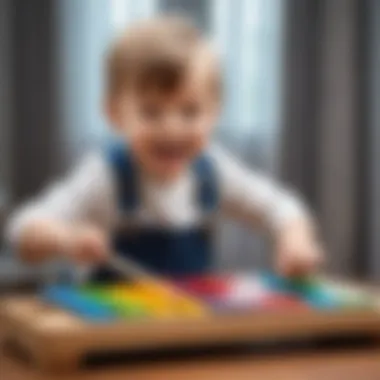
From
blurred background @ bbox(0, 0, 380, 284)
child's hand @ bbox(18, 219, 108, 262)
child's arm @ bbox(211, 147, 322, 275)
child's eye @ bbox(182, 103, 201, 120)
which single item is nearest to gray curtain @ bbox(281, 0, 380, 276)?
blurred background @ bbox(0, 0, 380, 284)

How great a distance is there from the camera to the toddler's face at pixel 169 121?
0.90 m

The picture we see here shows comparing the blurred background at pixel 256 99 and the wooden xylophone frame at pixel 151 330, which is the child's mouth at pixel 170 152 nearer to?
the wooden xylophone frame at pixel 151 330

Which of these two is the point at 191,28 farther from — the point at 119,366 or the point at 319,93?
the point at 319,93

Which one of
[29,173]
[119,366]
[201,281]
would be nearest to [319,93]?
[29,173]

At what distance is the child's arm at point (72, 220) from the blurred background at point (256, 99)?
773 millimetres

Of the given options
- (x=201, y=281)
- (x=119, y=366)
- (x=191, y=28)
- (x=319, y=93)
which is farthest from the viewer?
(x=319, y=93)

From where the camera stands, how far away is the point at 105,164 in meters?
0.95

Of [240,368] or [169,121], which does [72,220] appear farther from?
[240,368]

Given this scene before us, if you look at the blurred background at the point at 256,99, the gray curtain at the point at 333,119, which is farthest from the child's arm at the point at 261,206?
the gray curtain at the point at 333,119

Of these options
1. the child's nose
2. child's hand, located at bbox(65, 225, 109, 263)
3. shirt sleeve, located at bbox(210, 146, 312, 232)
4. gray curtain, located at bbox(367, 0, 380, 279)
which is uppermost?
gray curtain, located at bbox(367, 0, 380, 279)

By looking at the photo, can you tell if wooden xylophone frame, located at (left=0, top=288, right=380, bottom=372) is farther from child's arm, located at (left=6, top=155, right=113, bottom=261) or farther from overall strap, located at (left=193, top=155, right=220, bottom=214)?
overall strap, located at (left=193, top=155, right=220, bottom=214)

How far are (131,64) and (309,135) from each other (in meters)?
1.06

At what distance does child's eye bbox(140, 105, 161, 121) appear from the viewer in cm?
90

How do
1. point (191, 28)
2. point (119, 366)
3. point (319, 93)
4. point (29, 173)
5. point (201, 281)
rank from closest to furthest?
1. point (119, 366)
2. point (201, 281)
3. point (191, 28)
4. point (29, 173)
5. point (319, 93)
